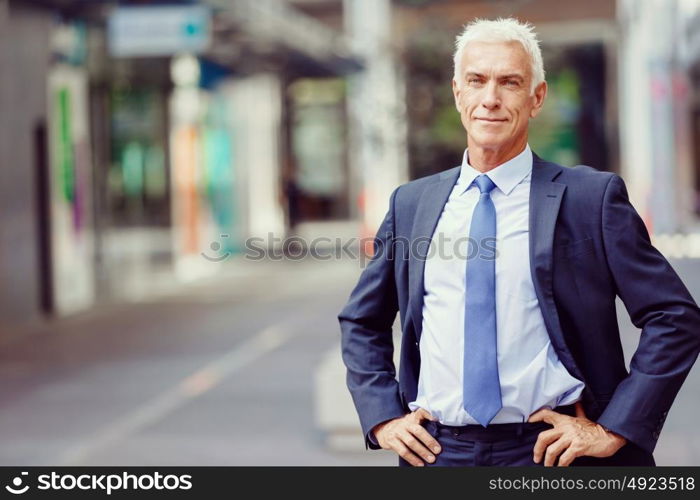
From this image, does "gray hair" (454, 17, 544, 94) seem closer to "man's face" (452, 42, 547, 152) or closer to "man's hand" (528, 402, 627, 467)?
"man's face" (452, 42, 547, 152)

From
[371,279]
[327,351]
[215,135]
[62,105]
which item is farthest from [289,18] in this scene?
[371,279]

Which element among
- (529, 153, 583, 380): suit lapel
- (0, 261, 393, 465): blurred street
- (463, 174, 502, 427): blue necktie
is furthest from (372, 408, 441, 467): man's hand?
(0, 261, 393, 465): blurred street

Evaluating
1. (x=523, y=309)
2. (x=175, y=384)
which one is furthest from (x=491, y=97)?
(x=175, y=384)

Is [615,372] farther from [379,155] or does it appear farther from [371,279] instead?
[379,155]

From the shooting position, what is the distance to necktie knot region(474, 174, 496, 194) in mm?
2611

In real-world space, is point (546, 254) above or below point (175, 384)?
above

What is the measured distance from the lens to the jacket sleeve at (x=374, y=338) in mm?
2668

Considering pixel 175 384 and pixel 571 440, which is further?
pixel 175 384

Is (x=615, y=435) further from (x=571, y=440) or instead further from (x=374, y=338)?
(x=374, y=338)

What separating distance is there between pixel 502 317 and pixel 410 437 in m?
0.31

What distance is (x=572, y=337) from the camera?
2539mm

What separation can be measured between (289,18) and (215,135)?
145 inches

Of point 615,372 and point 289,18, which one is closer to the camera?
point 615,372

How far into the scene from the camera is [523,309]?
8.29 ft
